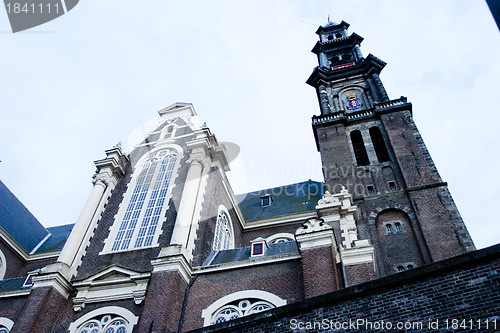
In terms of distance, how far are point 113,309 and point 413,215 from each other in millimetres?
14143

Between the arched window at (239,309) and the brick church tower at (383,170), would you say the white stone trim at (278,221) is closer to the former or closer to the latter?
the brick church tower at (383,170)

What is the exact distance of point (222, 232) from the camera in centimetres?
1769

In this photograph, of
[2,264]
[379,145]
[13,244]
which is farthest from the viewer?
[379,145]

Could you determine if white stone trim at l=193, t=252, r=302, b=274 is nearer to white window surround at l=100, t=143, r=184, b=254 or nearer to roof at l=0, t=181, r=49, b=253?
white window surround at l=100, t=143, r=184, b=254

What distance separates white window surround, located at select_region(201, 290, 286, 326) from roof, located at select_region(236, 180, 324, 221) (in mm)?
9838

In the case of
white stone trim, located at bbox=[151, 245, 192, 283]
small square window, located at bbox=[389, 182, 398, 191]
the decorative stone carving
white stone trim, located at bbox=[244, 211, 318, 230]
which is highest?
small square window, located at bbox=[389, 182, 398, 191]

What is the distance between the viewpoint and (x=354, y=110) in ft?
92.1

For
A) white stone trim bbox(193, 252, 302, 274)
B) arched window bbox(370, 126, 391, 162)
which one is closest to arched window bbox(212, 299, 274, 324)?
white stone trim bbox(193, 252, 302, 274)

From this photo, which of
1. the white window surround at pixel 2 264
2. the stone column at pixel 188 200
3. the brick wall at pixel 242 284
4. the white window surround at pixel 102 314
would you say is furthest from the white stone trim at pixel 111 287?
the white window surround at pixel 2 264

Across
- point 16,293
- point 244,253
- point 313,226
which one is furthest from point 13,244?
point 313,226

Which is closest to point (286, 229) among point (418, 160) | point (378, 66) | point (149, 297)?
point (418, 160)

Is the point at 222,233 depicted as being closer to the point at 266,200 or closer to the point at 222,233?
the point at 222,233

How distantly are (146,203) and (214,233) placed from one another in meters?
3.43

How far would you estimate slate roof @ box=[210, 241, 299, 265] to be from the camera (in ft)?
46.2
